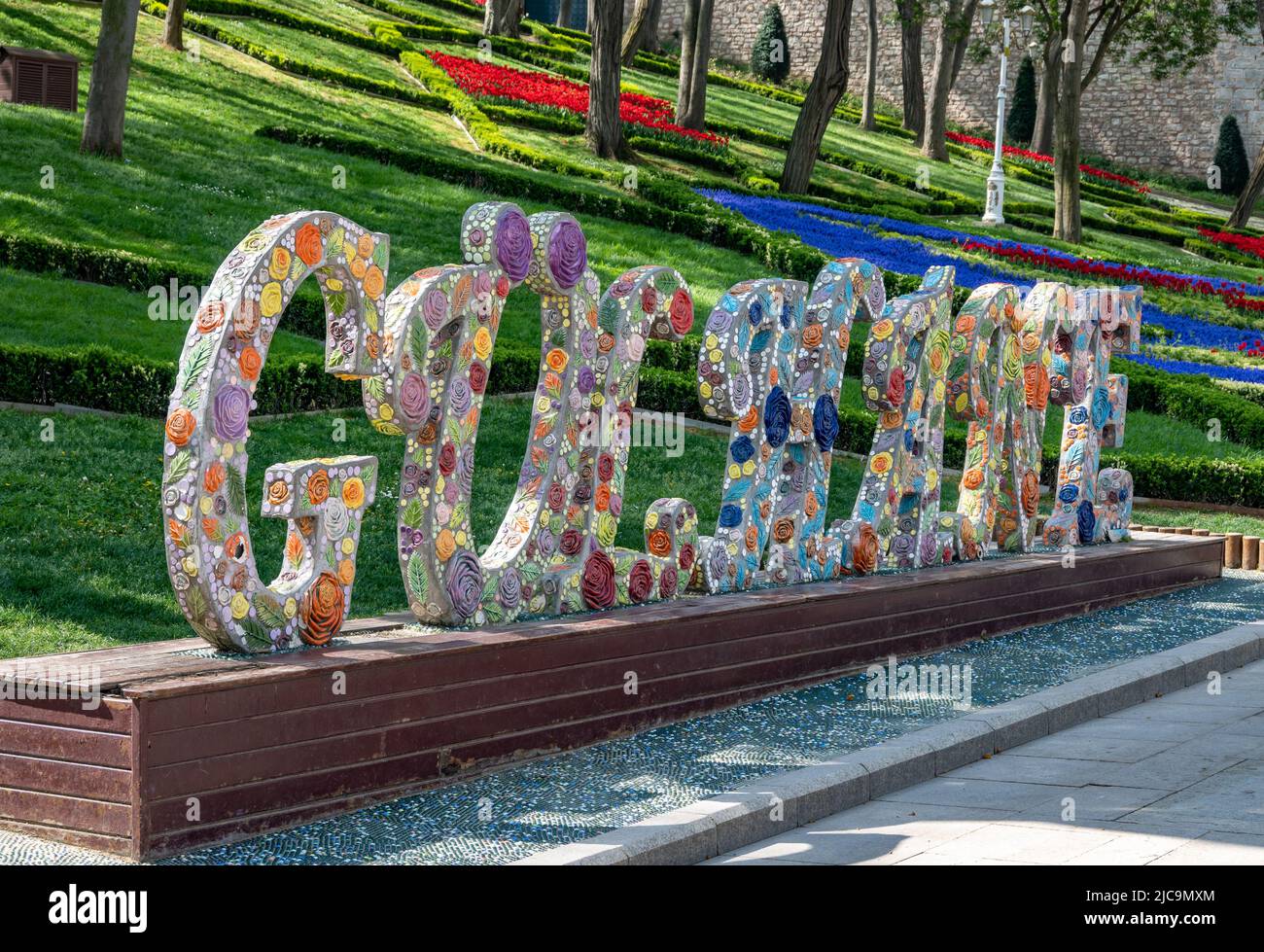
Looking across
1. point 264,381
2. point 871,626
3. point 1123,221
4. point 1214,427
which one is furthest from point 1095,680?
point 1123,221

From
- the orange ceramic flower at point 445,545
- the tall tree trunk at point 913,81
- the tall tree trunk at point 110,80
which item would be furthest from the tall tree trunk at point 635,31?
the orange ceramic flower at point 445,545

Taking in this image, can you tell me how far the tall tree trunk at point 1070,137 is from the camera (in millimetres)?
→ 29828

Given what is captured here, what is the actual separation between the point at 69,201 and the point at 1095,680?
12469 millimetres

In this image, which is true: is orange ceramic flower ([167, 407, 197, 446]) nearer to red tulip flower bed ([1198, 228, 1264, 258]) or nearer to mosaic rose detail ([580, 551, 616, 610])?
mosaic rose detail ([580, 551, 616, 610])

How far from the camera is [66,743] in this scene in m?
5.52

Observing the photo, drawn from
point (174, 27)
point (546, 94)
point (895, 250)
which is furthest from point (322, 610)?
point (546, 94)

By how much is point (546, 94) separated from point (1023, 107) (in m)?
25.5

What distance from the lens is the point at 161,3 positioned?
29.5 meters

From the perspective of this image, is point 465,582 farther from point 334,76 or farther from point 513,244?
point 334,76

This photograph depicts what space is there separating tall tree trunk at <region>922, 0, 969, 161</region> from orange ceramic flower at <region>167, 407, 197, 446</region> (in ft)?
103

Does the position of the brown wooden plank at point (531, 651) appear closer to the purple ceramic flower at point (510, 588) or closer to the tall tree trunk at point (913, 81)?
the purple ceramic flower at point (510, 588)

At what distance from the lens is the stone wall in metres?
51.3

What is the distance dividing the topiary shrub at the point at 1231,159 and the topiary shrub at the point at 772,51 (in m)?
14.6

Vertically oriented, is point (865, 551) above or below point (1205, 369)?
below
